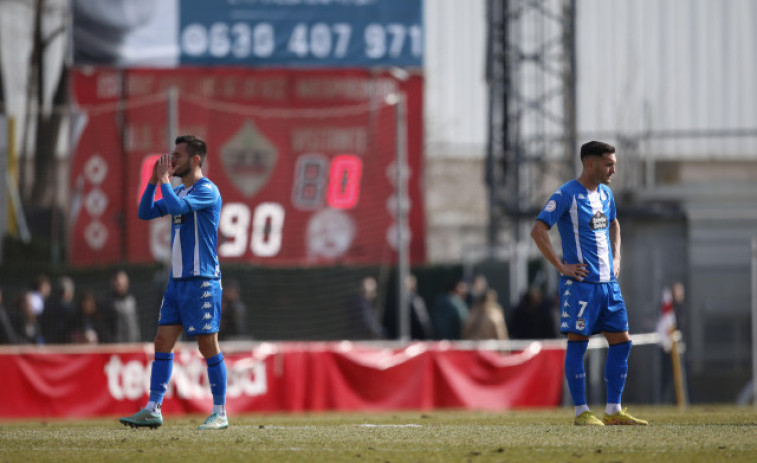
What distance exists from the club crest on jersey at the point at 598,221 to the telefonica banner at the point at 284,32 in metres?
14.3

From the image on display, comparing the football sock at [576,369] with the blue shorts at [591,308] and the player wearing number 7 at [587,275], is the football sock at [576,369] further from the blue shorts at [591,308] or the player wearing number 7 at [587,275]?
the blue shorts at [591,308]

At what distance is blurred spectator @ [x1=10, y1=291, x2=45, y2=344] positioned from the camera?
18141mm

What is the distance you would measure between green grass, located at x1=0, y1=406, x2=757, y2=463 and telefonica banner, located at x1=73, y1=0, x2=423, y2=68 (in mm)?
14464

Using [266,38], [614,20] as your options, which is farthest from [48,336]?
[614,20]

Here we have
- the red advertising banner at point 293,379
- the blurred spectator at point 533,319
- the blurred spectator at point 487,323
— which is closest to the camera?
the red advertising banner at point 293,379

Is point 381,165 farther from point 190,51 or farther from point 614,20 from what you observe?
point 614,20

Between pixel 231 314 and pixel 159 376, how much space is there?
32.6 feet

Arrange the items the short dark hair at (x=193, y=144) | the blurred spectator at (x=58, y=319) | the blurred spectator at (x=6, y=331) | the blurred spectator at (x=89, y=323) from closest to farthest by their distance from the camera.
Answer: the short dark hair at (x=193, y=144), the blurred spectator at (x=89, y=323), the blurred spectator at (x=6, y=331), the blurred spectator at (x=58, y=319)

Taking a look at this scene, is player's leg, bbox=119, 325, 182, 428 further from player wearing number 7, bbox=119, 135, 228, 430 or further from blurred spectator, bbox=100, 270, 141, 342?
blurred spectator, bbox=100, 270, 141, 342

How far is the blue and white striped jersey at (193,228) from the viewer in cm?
937

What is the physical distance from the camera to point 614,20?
2952 cm

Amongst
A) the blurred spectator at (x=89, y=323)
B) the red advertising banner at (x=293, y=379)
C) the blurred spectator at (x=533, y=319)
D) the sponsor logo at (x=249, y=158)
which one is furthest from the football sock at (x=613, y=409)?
the sponsor logo at (x=249, y=158)

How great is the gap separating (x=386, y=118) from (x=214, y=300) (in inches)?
550

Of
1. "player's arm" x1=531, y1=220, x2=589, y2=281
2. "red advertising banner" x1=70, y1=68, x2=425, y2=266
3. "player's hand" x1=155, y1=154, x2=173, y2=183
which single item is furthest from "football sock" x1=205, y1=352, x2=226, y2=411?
"red advertising banner" x1=70, y1=68, x2=425, y2=266
